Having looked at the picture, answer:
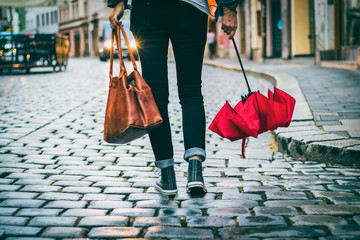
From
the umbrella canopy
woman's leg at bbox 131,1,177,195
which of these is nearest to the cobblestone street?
woman's leg at bbox 131,1,177,195

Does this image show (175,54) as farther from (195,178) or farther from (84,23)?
(84,23)

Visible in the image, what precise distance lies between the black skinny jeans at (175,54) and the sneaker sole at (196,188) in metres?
0.16

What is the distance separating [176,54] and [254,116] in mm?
563

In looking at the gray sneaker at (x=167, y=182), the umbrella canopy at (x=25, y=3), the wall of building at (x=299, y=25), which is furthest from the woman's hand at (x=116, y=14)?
the wall of building at (x=299, y=25)

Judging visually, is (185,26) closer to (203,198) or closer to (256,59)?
(203,198)

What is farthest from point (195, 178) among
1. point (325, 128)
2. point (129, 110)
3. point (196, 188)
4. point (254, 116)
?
point (325, 128)

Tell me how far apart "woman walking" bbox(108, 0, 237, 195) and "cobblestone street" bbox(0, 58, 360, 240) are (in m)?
0.23

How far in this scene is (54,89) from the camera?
10.5 m

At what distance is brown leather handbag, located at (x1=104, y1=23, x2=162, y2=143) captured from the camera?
281cm

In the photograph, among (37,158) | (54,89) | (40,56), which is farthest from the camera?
(40,56)

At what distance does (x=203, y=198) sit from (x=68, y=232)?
2.88ft

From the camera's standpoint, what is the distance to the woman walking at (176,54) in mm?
3008

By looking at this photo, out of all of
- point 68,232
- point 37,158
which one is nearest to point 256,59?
point 37,158

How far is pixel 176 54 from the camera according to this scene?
10.2 ft
